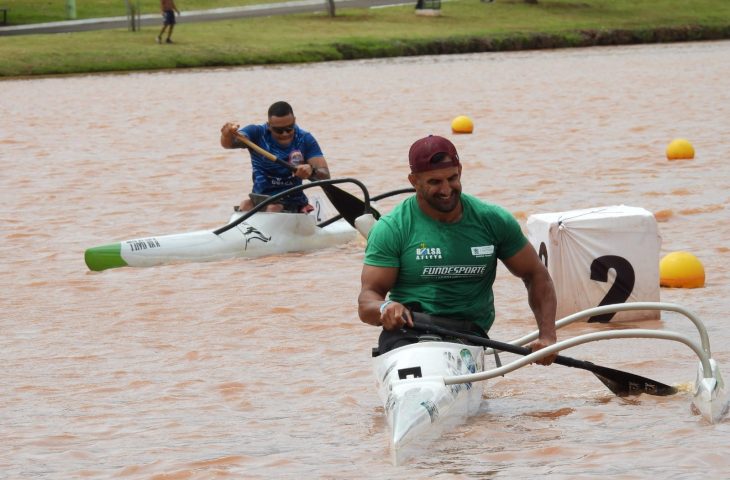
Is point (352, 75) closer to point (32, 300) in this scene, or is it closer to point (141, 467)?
point (32, 300)

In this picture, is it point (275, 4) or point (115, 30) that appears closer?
point (115, 30)

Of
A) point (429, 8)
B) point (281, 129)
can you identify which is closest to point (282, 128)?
point (281, 129)

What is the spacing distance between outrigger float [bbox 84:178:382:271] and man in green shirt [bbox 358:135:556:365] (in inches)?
197

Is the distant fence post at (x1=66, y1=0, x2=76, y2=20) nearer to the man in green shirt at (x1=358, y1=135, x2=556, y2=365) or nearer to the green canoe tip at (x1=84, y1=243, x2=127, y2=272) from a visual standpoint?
the green canoe tip at (x1=84, y1=243, x2=127, y2=272)

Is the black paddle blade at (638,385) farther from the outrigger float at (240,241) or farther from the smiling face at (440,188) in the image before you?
the outrigger float at (240,241)

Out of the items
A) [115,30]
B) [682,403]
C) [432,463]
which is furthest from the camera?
[115,30]

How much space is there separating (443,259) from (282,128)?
575 cm

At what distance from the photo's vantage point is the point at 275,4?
5766 cm

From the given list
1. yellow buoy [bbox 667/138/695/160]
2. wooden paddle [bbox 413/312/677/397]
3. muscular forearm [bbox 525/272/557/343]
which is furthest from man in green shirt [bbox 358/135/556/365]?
yellow buoy [bbox 667/138/695/160]

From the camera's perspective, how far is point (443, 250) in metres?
7.26

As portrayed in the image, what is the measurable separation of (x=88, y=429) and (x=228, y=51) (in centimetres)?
3555

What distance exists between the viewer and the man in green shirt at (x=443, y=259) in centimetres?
720

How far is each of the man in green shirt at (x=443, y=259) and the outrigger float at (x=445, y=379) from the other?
16cm

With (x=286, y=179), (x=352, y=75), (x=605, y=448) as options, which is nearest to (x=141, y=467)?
(x=605, y=448)
